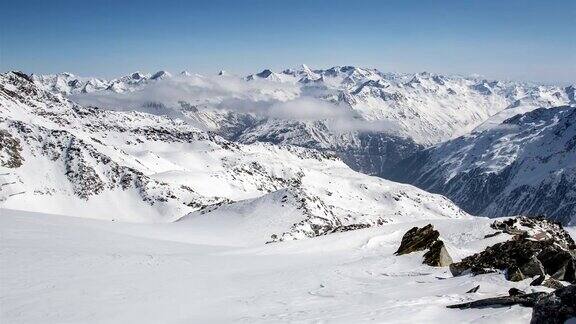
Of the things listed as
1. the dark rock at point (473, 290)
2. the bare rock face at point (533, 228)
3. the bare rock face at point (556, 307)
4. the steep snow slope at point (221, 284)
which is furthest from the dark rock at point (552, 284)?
the bare rock face at point (533, 228)

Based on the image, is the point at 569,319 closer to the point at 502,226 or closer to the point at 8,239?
the point at 502,226

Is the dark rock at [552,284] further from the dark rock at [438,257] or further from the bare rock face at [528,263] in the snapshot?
the dark rock at [438,257]

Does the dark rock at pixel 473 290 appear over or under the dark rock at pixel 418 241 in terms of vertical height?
under

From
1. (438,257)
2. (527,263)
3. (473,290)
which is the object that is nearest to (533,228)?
(438,257)

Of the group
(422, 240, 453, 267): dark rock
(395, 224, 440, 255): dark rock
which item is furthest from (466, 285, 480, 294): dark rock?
(395, 224, 440, 255): dark rock

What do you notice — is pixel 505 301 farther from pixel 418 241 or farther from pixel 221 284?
pixel 418 241

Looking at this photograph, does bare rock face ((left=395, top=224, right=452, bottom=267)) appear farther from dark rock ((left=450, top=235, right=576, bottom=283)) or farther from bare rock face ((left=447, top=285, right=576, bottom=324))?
bare rock face ((left=447, top=285, right=576, bottom=324))
